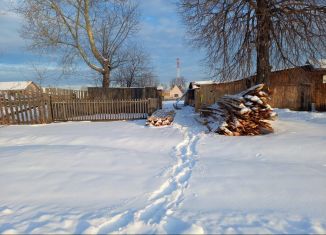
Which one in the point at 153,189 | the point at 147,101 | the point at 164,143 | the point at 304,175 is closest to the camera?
the point at 153,189

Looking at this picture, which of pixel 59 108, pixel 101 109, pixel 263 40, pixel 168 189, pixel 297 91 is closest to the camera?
pixel 168 189

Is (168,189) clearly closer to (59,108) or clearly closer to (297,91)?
(59,108)

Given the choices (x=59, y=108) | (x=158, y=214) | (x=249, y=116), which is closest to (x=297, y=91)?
(x=249, y=116)

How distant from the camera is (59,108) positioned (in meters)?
13.0

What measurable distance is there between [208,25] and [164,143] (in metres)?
6.42

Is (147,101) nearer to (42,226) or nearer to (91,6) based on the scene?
(91,6)

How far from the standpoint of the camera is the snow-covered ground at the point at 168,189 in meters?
2.84

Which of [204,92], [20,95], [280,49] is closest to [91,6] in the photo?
[20,95]

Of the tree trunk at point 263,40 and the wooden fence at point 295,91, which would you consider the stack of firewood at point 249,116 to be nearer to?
the tree trunk at point 263,40

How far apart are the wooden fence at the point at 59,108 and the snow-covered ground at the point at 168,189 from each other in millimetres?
7134

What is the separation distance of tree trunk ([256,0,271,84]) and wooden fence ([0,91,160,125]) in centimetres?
583

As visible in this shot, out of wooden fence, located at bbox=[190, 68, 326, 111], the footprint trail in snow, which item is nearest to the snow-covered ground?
the footprint trail in snow

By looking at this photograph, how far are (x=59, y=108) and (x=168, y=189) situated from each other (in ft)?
35.7

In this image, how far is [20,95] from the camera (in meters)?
12.0
